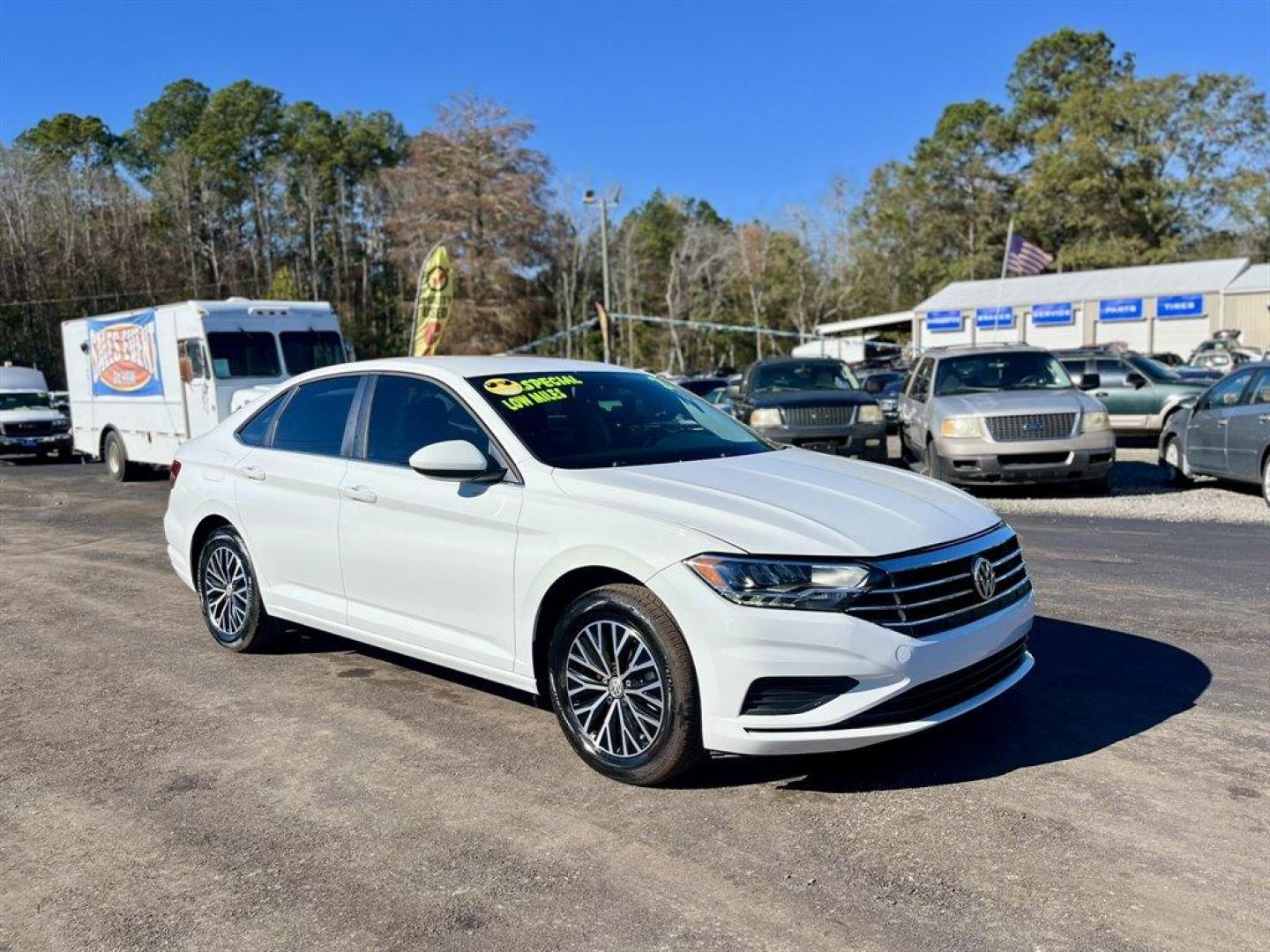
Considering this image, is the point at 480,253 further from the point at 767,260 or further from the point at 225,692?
the point at 225,692

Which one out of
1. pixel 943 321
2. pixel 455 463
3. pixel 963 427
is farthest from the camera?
pixel 943 321

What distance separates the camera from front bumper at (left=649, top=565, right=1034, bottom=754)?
3840 millimetres

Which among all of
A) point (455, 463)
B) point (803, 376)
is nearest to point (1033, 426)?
point (803, 376)

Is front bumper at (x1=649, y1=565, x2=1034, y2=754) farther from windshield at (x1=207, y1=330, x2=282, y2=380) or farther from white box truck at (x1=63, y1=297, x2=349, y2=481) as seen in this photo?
windshield at (x1=207, y1=330, x2=282, y2=380)

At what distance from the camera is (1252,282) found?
46562mm

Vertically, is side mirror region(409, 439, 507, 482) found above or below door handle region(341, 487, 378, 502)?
above

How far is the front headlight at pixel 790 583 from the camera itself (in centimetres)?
386

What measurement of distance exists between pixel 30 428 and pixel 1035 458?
22106 mm

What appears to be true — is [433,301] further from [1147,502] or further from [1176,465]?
[1147,502]

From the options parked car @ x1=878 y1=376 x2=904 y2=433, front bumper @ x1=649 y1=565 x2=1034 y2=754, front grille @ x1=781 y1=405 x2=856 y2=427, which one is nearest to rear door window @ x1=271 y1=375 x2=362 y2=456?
front bumper @ x1=649 y1=565 x2=1034 y2=754

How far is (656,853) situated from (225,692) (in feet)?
9.81

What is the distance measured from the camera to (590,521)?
14.2ft

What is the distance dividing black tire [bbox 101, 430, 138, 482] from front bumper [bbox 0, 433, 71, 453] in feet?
19.5

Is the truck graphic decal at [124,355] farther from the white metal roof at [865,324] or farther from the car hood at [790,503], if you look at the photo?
the white metal roof at [865,324]
